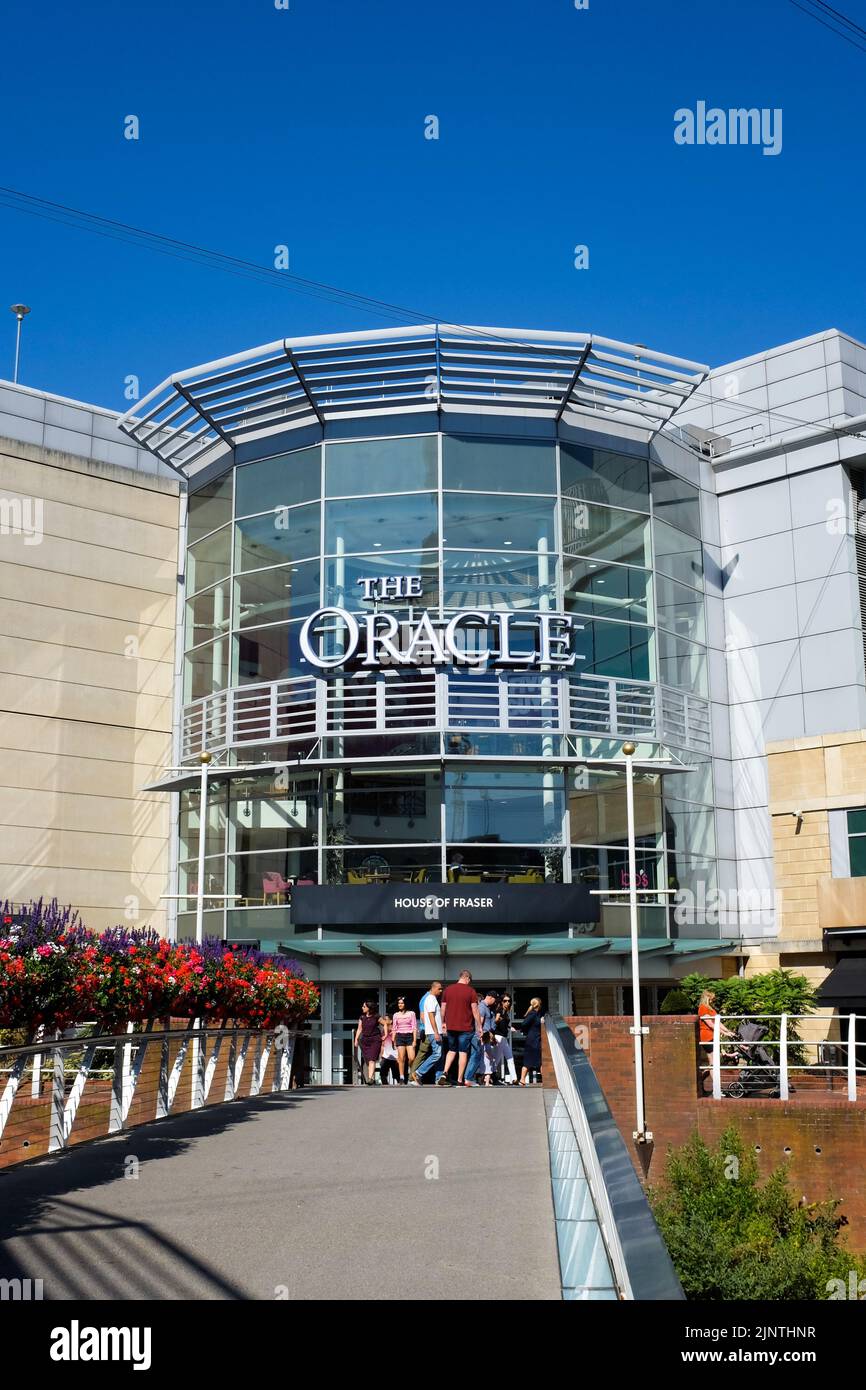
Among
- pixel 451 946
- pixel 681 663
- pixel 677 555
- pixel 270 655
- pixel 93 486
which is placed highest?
pixel 93 486

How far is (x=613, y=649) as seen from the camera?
32.8 m

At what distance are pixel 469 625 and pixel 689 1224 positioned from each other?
1526cm

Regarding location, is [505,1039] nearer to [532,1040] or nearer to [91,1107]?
[532,1040]

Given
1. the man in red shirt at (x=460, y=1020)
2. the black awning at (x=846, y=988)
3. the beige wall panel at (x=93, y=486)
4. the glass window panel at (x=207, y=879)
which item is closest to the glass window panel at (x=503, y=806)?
the glass window panel at (x=207, y=879)

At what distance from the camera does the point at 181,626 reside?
1432 inches

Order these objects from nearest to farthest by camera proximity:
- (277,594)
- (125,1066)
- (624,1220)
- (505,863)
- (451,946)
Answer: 1. (624,1220)
2. (125,1066)
3. (451,946)
4. (505,863)
5. (277,594)

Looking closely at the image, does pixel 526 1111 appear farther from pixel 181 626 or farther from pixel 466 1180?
pixel 181 626

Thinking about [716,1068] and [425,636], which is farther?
[425,636]

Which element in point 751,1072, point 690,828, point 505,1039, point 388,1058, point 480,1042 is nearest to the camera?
point 751,1072

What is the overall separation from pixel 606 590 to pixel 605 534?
141 centimetres

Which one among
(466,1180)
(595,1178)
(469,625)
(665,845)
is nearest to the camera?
(595,1178)

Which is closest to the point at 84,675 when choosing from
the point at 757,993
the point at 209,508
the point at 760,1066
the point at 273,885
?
the point at 209,508
